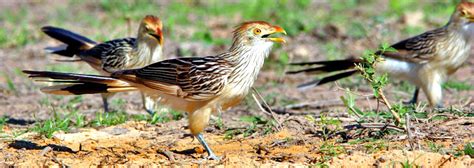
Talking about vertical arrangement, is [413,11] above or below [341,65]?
above

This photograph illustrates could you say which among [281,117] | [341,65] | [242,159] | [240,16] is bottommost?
[242,159]

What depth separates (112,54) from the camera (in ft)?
27.4

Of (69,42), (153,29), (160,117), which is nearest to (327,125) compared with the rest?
(160,117)

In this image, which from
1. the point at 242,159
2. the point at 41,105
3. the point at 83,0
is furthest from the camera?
the point at 83,0

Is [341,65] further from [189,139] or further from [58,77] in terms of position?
[58,77]

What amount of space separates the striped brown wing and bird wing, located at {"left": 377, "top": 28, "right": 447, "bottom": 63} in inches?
96.4

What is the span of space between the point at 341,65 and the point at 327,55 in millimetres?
2171

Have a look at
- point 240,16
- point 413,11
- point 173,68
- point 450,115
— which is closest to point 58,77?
point 173,68

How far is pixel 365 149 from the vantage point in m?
5.93

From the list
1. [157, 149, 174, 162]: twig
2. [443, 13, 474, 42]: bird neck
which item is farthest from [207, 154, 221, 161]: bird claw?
[443, 13, 474, 42]: bird neck

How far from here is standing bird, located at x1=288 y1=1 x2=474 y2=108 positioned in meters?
8.61

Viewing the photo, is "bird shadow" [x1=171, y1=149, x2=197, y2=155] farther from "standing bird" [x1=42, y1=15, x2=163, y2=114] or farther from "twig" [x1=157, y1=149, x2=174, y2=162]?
"standing bird" [x1=42, y1=15, x2=163, y2=114]

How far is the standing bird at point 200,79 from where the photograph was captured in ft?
20.2

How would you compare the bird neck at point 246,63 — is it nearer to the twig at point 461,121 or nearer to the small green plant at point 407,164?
the small green plant at point 407,164
